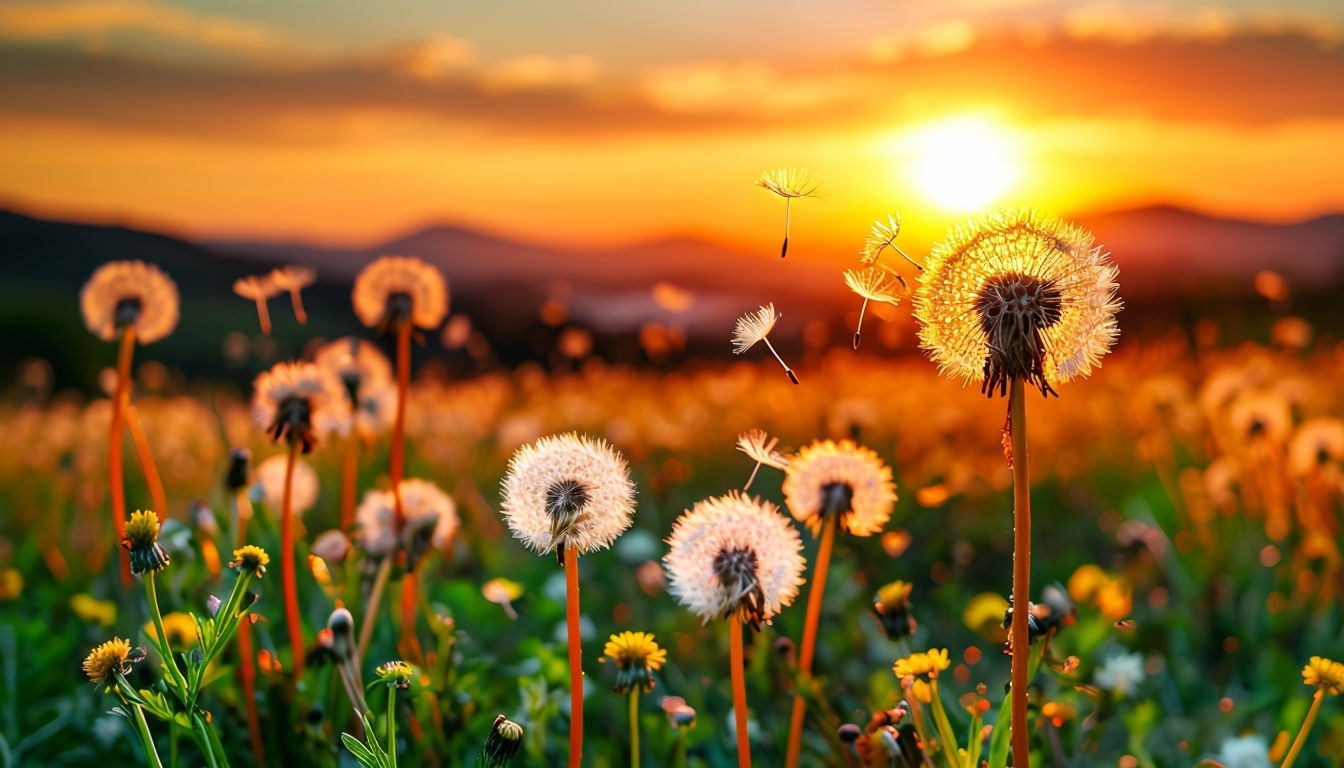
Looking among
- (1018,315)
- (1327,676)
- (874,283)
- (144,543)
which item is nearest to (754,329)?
(874,283)

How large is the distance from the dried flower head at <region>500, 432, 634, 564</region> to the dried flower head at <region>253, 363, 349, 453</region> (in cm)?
62

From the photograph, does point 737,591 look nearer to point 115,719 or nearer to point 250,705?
point 250,705

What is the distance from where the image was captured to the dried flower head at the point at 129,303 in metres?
2.43

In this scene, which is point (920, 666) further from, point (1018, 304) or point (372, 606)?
point (372, 606)

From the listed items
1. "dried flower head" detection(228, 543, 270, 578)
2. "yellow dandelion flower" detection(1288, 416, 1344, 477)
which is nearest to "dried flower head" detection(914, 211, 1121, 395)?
"dried flower head" detection(228, 543, 270, 578)

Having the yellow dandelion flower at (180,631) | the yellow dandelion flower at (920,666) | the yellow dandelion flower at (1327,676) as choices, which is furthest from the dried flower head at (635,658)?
the yellow dandelion flower at (180,631)

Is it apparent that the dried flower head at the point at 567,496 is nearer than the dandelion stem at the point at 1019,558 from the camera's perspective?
No

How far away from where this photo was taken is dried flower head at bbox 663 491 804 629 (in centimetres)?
150

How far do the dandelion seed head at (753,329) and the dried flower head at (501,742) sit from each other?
57cm

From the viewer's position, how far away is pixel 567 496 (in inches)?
59.6

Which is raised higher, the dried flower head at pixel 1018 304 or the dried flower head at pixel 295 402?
the dried flower head at pixel 1018 304

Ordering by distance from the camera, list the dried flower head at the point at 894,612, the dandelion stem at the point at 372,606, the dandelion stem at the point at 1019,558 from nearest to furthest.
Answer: the dandelion stem at the point at 1019,558
the dried flower head at the point at 894,612
the dandelion stem at the point at 372,606

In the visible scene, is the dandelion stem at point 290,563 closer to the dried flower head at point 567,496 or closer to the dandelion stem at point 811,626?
the dried flower head at point 567,496

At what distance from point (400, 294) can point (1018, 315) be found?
4.49 feet
